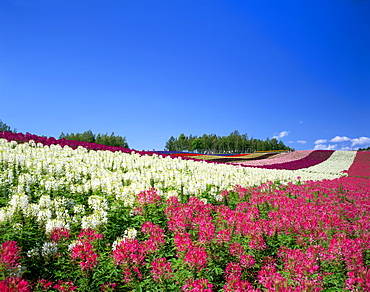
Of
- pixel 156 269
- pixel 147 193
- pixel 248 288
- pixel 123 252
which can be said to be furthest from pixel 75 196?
pixel 248 288

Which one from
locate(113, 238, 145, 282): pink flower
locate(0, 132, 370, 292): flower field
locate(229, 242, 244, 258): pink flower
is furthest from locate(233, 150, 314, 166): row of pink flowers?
locate(113, 238, 145, 282): pink flower

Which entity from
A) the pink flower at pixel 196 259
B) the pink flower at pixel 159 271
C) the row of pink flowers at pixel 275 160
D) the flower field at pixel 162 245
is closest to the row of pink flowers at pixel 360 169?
the row of pink flowers at pixel 275 160

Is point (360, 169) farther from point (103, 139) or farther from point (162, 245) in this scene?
point (103, 139)

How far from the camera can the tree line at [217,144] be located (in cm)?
8475

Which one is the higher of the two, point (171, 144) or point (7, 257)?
point (171, 144)

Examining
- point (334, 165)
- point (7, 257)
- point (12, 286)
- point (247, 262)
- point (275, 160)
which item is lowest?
point (247, 262)

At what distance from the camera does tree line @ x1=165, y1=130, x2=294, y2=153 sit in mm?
84750

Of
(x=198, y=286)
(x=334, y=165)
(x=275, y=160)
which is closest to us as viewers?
(x=198, y=286)

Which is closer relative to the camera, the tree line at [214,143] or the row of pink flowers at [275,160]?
the row of pink flowers at [275,160]

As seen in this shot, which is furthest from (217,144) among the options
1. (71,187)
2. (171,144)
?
(71,187)

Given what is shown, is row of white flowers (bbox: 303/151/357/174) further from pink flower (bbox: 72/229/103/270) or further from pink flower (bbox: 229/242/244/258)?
pink flower (bbox: 72/229/103/270)

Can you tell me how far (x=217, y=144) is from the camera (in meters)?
87.6

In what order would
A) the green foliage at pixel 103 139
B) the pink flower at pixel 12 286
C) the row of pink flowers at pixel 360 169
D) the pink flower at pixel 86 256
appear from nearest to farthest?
the pink flower at pixel 12 286, the pink flower at pixel 86 256, the row of pink flowers at pixel 360 169, the green foliage at pixel 103 139

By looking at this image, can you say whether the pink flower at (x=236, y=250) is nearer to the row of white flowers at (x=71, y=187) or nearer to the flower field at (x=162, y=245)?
the flower field at (x=162, y=245)
